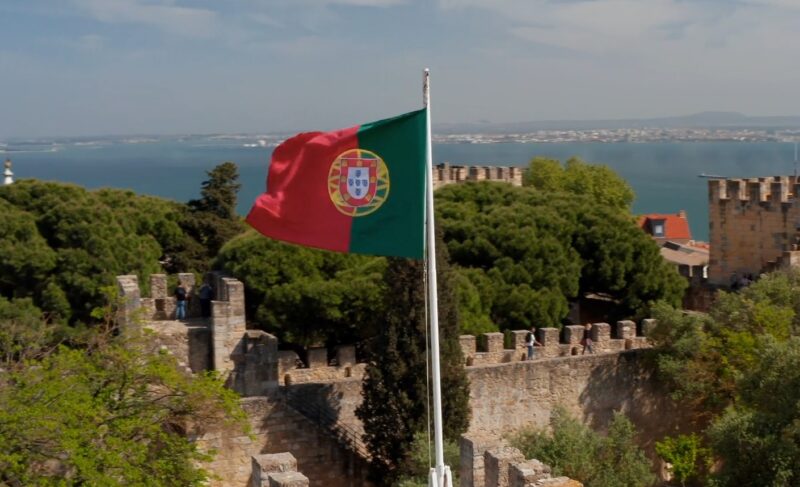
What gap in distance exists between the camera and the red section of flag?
9.23 meters

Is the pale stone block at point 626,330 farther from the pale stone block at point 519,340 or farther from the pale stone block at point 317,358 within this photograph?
the pale stone block at point 317,358

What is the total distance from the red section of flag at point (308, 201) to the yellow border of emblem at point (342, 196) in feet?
0.13

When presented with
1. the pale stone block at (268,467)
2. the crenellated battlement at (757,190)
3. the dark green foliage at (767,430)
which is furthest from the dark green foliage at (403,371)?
the crenellated battlement at (757,190)

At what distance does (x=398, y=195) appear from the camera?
905cm

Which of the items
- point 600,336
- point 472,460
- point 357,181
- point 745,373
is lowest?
point 600,336

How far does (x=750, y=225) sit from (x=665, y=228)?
1044 inches

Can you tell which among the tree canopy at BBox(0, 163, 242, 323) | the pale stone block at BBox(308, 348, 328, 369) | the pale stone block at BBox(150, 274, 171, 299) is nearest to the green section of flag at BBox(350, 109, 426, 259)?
the pale stone block at BBox(308, 348, 328, 369)

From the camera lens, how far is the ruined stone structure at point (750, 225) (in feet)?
96.7

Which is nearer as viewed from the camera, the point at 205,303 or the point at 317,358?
the point at 317,358

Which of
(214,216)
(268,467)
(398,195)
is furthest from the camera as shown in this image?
(214,216)

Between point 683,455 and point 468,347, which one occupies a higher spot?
point 468,347

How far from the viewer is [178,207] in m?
39.0

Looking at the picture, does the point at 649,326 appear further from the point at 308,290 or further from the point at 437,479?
the point at 437,479

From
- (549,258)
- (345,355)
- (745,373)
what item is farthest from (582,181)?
(745,373)
